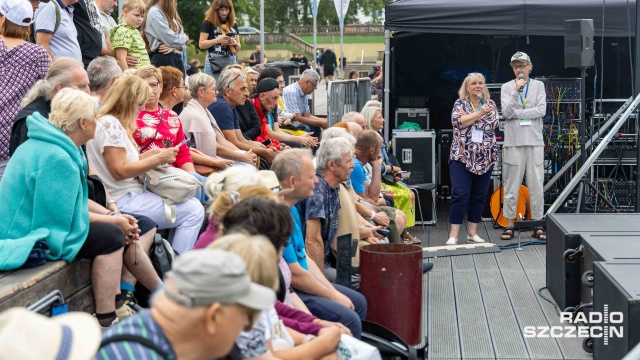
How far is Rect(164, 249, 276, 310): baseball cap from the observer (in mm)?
2123

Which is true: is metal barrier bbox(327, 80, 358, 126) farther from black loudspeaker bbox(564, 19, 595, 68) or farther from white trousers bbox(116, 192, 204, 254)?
white trousers bbox(116, 192, 204, 254)

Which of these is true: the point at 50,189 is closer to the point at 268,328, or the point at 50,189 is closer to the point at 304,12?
the point at 268,328

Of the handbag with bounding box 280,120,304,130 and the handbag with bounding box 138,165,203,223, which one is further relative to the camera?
the handbag with bounding box 280,120,304,130

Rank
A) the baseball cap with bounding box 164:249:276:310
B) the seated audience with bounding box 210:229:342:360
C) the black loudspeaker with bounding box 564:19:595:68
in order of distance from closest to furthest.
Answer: the baseball cap with bounding box 164:249:276:310, the seated audience with bounding box 210:229:342:360, the black loudspeaker with bounding box 564:19:595:68

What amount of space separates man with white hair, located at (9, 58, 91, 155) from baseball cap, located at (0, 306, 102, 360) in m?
2.49

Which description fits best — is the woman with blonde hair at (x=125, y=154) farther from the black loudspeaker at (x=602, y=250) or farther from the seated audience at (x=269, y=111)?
the seated audience at (x=269, y=111)

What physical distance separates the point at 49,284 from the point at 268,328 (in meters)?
1.16

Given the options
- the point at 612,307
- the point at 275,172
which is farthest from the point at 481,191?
the point at 275,172

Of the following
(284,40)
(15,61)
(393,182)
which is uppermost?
(284,40)

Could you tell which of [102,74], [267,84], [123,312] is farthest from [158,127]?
[267,84]

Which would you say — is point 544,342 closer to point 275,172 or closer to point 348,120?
point 275,172

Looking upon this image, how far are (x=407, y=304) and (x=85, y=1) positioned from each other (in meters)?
3.40

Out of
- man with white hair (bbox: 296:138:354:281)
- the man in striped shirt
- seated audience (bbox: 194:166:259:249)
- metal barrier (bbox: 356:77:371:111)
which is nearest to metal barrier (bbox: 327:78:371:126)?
metal barrier (bbox: 356:77:371:111)

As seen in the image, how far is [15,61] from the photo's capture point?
5336 millimetres
